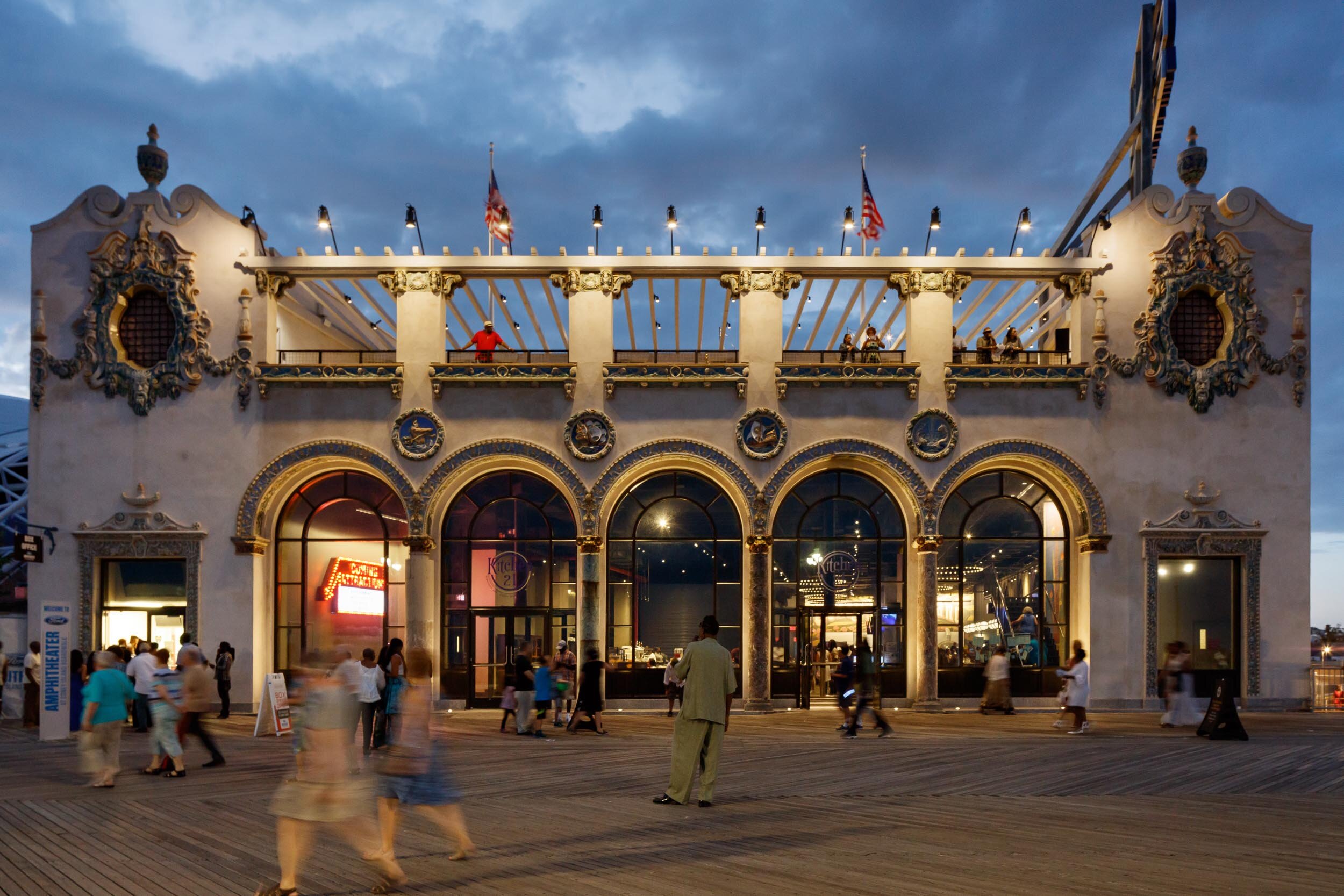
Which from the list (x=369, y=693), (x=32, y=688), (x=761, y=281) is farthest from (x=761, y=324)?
(x=32, y=688)

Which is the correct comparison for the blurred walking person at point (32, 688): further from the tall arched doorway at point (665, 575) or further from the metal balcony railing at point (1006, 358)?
the metal balcony railing at point (1006, 358)

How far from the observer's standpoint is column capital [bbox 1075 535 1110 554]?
23.9 meters

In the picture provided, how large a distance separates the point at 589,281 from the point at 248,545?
31.2ft

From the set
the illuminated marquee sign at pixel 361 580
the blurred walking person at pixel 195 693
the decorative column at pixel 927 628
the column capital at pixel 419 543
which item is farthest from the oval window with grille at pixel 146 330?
the decorative column at pixel 927 628

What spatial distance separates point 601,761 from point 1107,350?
15379 mm

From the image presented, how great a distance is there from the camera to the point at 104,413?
24125mm

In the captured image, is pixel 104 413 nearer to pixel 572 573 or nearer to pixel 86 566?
pixel 86 566

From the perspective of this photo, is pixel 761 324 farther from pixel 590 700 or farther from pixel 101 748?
pixel 101 748

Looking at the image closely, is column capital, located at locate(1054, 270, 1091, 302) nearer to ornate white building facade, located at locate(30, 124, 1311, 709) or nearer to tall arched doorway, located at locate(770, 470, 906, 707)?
ornate white building facade, located at locate(30, 124, 1311, 709)

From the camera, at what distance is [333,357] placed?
2898 cm

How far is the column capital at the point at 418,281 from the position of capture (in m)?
24.6

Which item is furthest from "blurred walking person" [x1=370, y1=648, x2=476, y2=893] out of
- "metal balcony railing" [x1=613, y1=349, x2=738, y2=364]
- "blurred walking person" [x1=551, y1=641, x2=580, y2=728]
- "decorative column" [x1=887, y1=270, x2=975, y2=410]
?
"decorative column" [x1=887, y1=270, x2=975, y2=410]

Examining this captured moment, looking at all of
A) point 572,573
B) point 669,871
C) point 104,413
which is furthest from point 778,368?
point 669,871

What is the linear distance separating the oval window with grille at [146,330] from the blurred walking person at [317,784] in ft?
62.6
